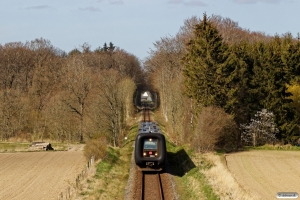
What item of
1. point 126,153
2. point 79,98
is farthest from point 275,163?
point 79,98

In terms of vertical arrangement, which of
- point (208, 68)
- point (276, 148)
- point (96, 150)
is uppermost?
point (208, 68)

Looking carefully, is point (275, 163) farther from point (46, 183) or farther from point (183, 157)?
point (46, 183)

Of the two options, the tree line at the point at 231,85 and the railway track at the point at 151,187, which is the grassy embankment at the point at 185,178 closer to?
the railway track at the point at 151,187

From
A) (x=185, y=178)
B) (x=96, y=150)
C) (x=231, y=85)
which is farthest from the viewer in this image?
(x=231, y=85)

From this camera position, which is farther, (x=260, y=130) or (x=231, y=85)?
(x=260, y=130)

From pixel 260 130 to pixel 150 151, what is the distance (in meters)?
23.2

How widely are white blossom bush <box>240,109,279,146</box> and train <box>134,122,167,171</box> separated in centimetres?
2144

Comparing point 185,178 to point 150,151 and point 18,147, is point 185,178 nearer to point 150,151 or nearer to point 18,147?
point 150,151

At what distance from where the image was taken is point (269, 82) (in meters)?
49.8

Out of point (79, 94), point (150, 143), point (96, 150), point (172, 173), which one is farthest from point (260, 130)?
point (79, 94)

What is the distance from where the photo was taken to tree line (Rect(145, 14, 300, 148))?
43.4 m

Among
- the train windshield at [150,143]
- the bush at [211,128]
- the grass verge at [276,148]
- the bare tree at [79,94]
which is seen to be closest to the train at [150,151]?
the train windshield at [150,143]

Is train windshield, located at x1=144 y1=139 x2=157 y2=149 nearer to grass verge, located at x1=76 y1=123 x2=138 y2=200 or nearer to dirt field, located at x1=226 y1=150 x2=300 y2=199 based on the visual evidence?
grass verge, located at x1=76 y1=123 x2=138 y2=200

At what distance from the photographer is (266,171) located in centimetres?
3338
